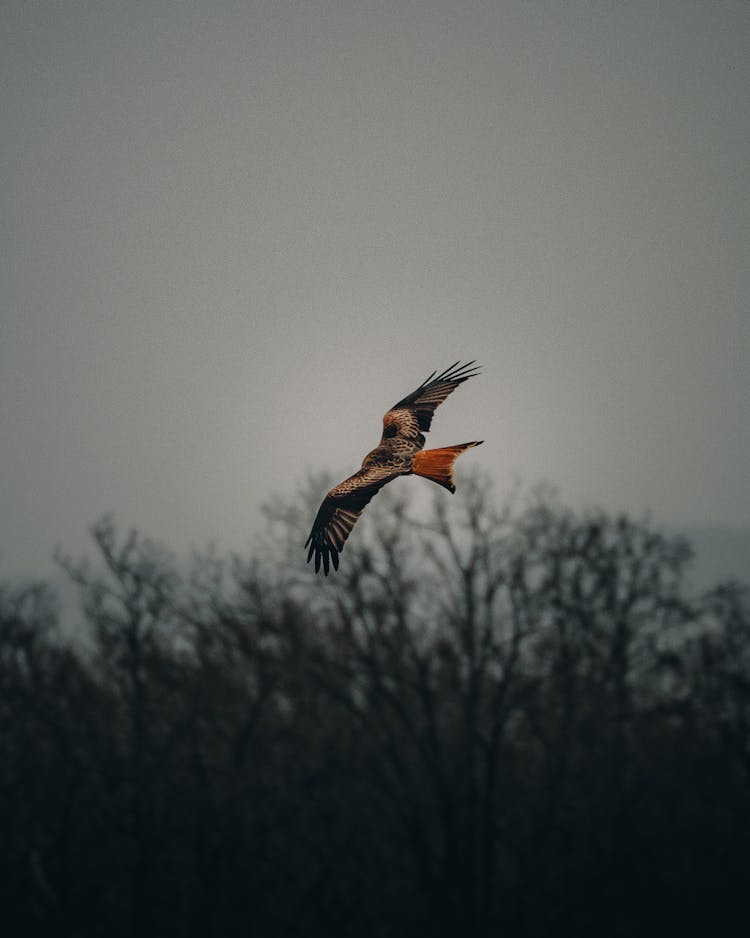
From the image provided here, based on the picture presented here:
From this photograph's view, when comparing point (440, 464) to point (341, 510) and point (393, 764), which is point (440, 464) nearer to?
point (341, 510)

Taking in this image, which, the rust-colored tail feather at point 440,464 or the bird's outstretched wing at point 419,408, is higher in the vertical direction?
→ the bird's outstretched wing at point 419,408

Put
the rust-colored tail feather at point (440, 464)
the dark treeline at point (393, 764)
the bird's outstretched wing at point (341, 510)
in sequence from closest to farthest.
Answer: the rust-colored tail feather at point (440, 464) < the bird's outstretched wing at point (341, 510) < the dark treeline at point (393, 764)

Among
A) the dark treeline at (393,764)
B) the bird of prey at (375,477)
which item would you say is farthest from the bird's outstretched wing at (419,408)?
the dark treeline at (393,764)

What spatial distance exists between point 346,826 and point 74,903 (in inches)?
305

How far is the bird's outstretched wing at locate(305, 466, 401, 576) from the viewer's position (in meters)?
7.58

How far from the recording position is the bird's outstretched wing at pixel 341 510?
7578 mm

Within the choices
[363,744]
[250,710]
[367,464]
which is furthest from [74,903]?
[367,464]

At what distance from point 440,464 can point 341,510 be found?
3.53 ft

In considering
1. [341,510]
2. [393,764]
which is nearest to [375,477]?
[341,510]

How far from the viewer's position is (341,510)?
7.96 m

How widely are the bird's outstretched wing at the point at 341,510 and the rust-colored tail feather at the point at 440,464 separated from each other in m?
0.22

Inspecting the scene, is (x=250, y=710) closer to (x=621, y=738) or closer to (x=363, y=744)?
(x=363, y=744)

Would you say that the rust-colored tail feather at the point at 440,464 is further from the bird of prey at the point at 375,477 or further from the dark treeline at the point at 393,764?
the dark treeline at the point at 393,764

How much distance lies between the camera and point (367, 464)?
8016mm
